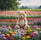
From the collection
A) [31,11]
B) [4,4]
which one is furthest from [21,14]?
[4,4]

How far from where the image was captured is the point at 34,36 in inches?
161

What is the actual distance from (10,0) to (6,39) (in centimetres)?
884

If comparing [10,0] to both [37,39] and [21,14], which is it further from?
[37,39]

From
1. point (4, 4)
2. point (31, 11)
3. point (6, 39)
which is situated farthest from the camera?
point (4, 4)

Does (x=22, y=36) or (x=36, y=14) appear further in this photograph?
(x=36, y=14)

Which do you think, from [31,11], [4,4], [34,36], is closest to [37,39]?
[34,36]

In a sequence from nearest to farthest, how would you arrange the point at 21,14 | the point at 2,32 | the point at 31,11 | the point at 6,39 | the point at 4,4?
the point at 6,39 < the point at 2,32 < the point at 21,14 < the point at 31,11 < the point at 4,4

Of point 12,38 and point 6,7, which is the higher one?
point 6,7

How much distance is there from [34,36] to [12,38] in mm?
553

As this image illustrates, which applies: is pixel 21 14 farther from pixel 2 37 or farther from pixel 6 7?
pixel 6 7

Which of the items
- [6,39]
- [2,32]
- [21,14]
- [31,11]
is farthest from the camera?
[31,11]

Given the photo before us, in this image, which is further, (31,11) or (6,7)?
A: (6,7)

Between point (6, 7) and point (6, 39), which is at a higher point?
point (6, 7)

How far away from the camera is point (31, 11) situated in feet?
31.9
